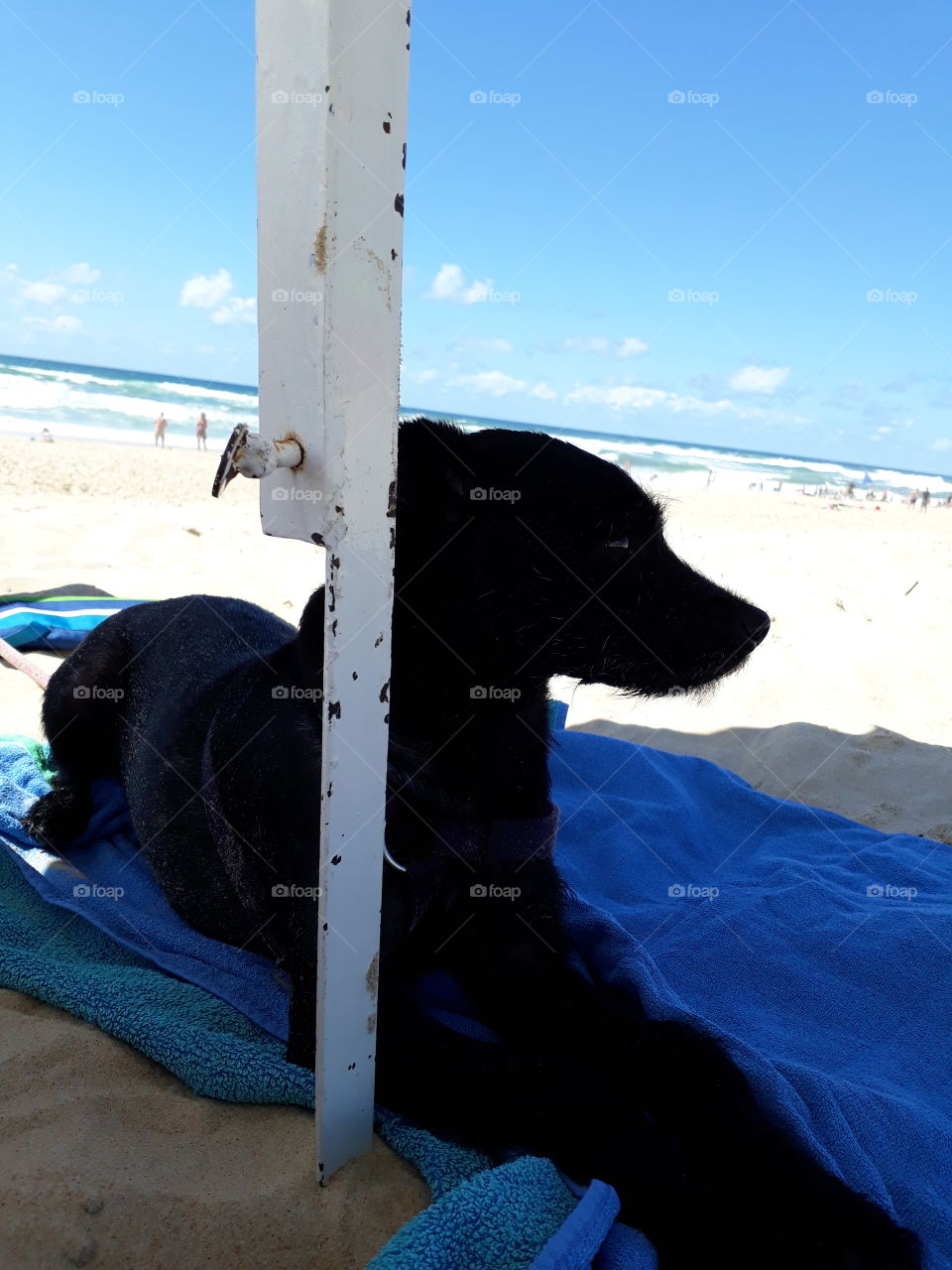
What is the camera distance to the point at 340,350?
1.11 metres

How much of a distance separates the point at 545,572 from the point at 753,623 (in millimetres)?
610

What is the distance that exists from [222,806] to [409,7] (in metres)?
1.63

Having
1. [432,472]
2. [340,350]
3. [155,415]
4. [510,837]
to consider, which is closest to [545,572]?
[432,472]

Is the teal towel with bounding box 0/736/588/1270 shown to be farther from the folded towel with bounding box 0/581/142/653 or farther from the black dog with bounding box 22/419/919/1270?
the folded towel with bounding box 0/581/142/653

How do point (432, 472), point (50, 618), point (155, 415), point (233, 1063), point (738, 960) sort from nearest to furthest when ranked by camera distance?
point (233, 1063)
point (432, 472)
point (738, 960)
point (50, 618)
point (155, 415)

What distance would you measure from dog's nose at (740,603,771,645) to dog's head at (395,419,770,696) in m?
0.01

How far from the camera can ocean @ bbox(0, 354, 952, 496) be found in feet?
81.7

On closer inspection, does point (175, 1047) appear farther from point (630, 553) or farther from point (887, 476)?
point (887, 476)

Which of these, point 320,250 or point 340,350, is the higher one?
point 320,250

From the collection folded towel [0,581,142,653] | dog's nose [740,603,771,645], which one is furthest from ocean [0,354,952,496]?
dog's nose [740,603,771,645]

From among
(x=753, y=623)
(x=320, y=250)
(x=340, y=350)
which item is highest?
(x=320, y=250)

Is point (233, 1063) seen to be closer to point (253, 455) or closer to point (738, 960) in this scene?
point (253, 455)

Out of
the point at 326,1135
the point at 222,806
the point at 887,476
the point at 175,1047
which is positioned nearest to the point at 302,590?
the point at 222,806

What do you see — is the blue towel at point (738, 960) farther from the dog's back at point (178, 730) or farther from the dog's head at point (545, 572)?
the dog's head at point (545, 572)
